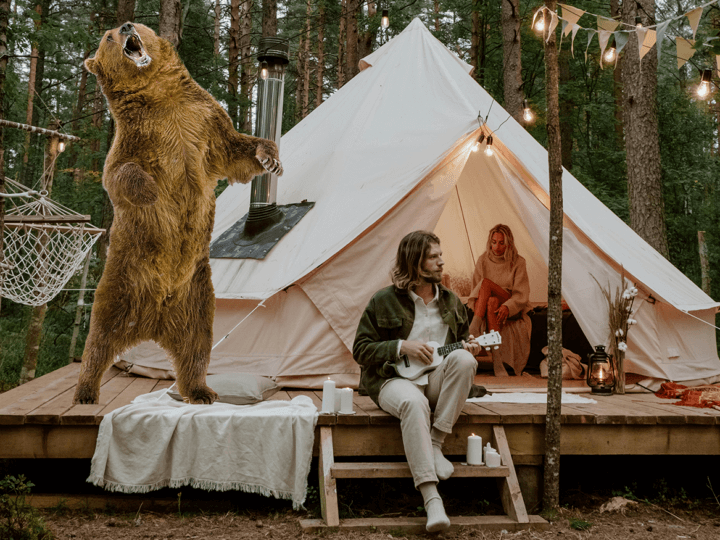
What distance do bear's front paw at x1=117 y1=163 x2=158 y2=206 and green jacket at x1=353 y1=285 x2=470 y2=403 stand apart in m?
1.19

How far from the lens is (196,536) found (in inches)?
101

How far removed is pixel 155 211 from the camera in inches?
121

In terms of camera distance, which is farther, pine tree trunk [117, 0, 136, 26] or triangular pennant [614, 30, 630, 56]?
pine tree trunk [117, 0, 136, 26]

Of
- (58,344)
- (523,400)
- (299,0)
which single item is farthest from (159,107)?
(299,0)

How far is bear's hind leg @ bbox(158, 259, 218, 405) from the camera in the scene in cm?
316

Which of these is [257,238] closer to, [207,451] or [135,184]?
[135,184]

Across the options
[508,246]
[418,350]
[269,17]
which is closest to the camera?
[418,350]

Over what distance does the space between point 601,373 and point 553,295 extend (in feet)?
4.74

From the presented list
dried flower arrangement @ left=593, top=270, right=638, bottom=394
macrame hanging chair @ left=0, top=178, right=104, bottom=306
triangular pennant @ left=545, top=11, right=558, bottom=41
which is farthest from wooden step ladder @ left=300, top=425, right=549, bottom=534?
macrame hanging chair @ left=0, top=178, right=104, bottom=306

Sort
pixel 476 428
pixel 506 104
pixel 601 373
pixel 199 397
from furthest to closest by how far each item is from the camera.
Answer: pixel 506 104 → pixel 601 373 → pixel 199 397 → pixel 476 428

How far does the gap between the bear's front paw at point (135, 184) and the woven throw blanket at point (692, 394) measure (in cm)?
312

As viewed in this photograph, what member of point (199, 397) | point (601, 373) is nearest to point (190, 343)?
point (199, 397)

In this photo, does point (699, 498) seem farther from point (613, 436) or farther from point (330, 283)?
point (330, 283)

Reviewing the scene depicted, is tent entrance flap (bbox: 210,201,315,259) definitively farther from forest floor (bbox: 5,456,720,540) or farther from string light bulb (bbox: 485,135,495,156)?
forest floor (bbox: 5,456,720,540)
